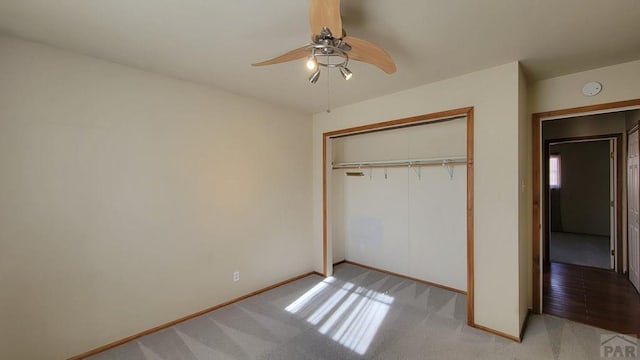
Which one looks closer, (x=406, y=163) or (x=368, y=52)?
(x=368, y=52)

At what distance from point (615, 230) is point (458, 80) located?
11.9 feet

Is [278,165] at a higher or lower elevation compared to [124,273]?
higher

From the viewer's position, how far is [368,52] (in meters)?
1.71

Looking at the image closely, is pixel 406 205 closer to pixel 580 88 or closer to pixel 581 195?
pixel 580 88

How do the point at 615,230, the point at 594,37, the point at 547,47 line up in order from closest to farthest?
the point at 594,37
the point at 547,47
the point at 615,230

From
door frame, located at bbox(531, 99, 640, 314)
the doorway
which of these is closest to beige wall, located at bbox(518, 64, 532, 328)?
door frame, located at bbox(531, 99, 640, 314)

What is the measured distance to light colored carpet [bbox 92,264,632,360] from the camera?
7.22ft

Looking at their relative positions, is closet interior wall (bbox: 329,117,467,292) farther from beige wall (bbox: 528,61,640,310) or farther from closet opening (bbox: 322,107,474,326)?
beige wall (bbox: 528,61,640,310)

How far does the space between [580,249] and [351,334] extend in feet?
18.5

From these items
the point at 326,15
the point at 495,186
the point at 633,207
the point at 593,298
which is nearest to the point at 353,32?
the point at 326,15

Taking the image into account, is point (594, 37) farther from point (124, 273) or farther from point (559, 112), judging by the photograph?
point (124, 273)

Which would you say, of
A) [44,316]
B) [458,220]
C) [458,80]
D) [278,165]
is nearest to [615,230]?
[458,220]

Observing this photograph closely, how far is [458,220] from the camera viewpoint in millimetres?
3373

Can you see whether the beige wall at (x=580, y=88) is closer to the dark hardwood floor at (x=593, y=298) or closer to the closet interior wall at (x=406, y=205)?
the dark hardwood floor at (x=593, y=298)
